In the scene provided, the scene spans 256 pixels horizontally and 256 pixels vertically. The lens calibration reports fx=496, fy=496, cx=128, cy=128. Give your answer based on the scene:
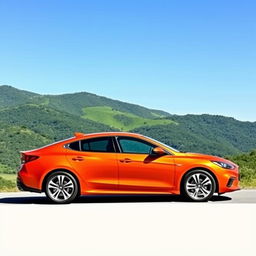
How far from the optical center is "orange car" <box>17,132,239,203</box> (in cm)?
1030

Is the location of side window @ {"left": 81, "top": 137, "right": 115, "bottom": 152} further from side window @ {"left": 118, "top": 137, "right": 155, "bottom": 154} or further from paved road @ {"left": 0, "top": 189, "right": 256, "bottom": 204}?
paved road @ {"left": 0, "top": 189, "right": 256, "bottom": 204}

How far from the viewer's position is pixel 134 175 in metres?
10.3

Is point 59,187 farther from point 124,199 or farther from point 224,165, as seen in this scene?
point 224,165

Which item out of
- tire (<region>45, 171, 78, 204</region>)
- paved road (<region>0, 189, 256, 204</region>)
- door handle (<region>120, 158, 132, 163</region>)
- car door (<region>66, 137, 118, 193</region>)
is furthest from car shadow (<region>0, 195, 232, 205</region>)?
door handle (<region>120, 158, 132, 163</region>)

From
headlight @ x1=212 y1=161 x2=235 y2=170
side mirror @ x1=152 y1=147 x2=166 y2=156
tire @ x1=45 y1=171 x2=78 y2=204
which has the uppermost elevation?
side mirror @ x1=152 y1=147 x2=166 y2=156

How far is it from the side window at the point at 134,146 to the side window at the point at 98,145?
236mm

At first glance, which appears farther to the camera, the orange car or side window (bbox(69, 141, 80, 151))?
side window (bbox(69, 141, 80, 151))

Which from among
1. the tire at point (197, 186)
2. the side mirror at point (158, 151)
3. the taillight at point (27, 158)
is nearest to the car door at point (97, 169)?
the taillight at point (27, 158)
